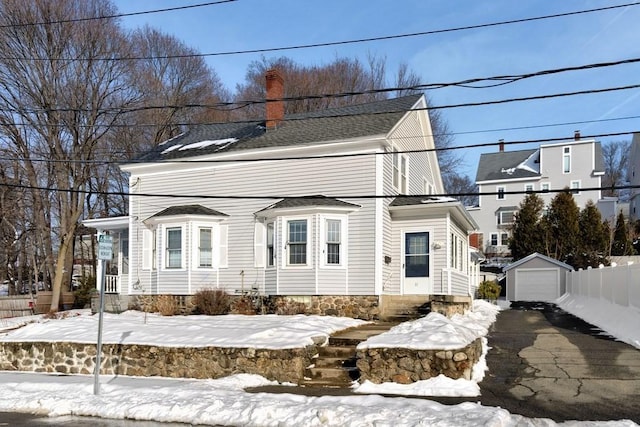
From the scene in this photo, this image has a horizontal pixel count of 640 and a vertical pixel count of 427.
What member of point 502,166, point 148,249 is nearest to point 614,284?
point 148,249

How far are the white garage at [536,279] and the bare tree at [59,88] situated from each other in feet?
82.8

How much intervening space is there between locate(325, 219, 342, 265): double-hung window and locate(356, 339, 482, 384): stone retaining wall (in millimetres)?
7386

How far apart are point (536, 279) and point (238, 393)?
3010 centimetres

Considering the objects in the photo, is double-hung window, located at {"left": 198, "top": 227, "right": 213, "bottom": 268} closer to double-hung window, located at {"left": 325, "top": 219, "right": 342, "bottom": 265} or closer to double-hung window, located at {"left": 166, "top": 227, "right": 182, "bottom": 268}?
double-hung window, located at {"left": 166, "top": 227, "right": 182, "bottom": 268}

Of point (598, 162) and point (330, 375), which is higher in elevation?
point (598, 162)

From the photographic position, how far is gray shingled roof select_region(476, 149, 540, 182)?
176ft

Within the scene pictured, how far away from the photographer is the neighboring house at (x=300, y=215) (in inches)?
705

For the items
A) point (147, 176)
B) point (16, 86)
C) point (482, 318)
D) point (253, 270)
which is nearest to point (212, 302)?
point (253, 270)

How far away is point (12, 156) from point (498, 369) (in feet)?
86.1

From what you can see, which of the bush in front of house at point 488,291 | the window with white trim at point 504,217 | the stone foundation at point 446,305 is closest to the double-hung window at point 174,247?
the stone foundation at point 446,305

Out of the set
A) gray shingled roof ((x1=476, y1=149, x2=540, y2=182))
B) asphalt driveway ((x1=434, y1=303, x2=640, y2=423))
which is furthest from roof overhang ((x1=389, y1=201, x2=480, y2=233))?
gray shingled roof ((x1=476, y1=149, x2=540, y2=182))

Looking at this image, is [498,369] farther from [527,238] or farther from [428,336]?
[527,238]

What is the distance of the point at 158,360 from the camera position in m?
12.5

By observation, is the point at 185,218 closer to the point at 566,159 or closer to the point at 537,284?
the point at 537,284
